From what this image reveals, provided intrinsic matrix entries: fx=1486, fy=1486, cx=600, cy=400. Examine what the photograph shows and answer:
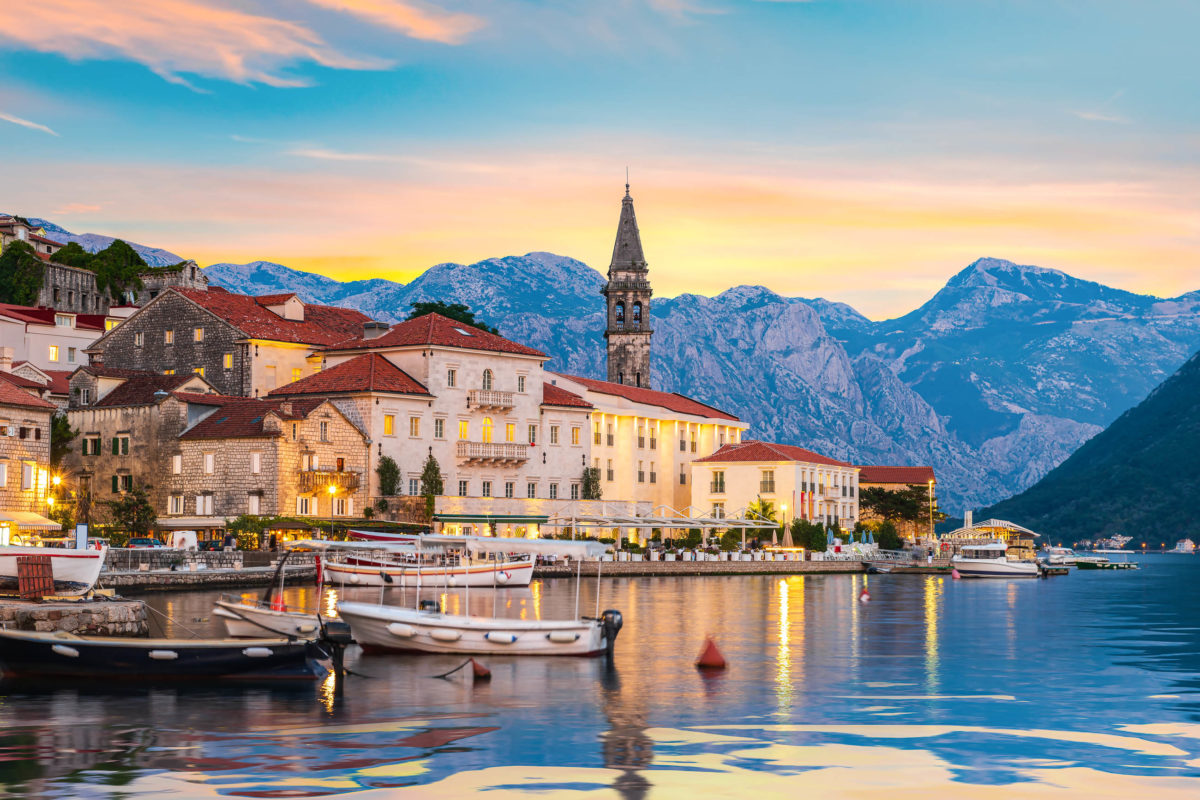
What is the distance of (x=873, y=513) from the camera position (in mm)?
168875

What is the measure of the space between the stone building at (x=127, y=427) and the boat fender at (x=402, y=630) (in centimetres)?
5469

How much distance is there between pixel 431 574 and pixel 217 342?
3442 centimetres

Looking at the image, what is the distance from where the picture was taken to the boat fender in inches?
1762

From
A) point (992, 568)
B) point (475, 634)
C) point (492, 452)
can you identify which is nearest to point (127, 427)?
point (492, 452)

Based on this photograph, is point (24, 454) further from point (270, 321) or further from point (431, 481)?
point (270, 321)

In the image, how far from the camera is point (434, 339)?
107 meters

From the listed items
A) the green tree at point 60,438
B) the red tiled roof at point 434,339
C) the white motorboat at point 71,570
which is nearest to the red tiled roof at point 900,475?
the red tiled roof at point 434,339

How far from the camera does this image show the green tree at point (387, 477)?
100 metres

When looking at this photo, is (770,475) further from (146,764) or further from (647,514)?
(146,764)

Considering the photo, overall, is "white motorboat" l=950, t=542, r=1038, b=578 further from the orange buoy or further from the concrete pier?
the concrete pier

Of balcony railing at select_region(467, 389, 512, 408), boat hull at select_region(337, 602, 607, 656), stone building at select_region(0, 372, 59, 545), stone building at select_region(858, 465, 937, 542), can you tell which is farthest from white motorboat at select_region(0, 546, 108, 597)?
stone building at select_region(858, 465, 937, 542)

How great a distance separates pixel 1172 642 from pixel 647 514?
6830 cm

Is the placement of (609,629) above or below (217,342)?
below

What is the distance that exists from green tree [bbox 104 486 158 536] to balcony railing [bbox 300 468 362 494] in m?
9.49
